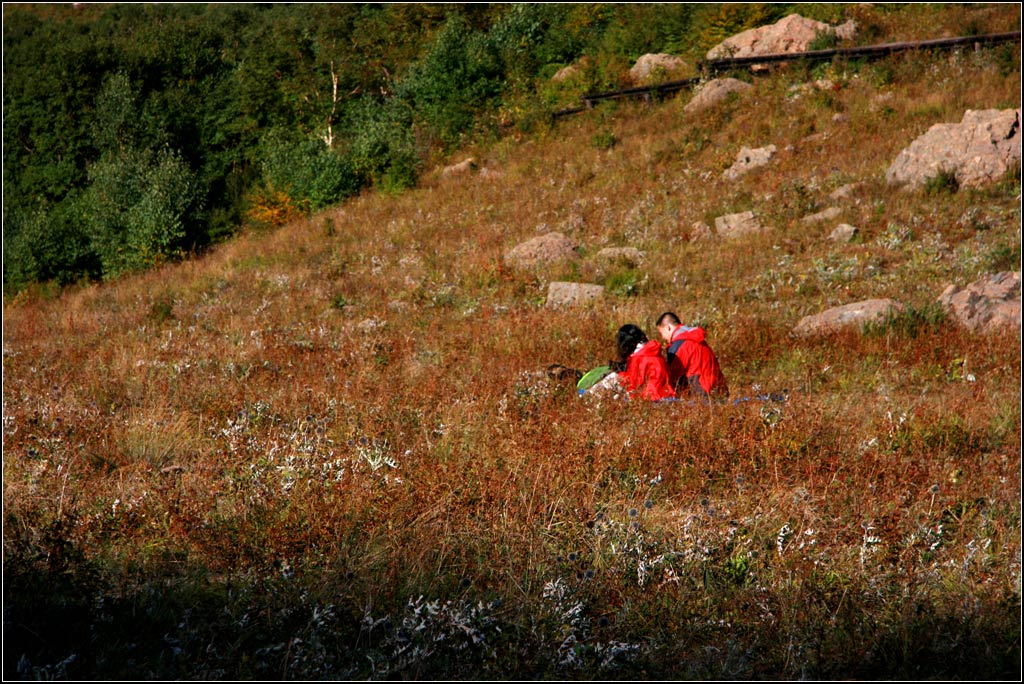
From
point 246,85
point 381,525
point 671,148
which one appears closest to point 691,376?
point 381,525

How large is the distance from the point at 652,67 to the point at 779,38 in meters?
3.92

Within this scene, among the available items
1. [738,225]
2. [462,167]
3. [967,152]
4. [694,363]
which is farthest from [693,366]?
[462,167]

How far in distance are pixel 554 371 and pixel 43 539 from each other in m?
5.34

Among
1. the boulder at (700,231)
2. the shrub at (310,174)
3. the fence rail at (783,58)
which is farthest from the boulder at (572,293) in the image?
the shrub at (310,174)

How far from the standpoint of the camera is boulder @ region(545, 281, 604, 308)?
45.0 ft

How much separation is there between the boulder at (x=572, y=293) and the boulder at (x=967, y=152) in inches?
308

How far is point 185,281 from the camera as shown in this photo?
21.8m

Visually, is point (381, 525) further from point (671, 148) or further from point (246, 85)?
point (246, 85)

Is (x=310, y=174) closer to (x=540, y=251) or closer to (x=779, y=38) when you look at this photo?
(x=540, y=251)

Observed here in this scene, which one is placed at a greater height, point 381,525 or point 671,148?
point 381,525

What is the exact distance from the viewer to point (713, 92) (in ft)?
75.8

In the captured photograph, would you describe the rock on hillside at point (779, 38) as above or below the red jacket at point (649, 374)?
above

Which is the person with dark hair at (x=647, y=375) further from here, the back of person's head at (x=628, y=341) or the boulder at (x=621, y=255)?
the boulder at (x=621, y=255)

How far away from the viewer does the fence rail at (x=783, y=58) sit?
2177cm
